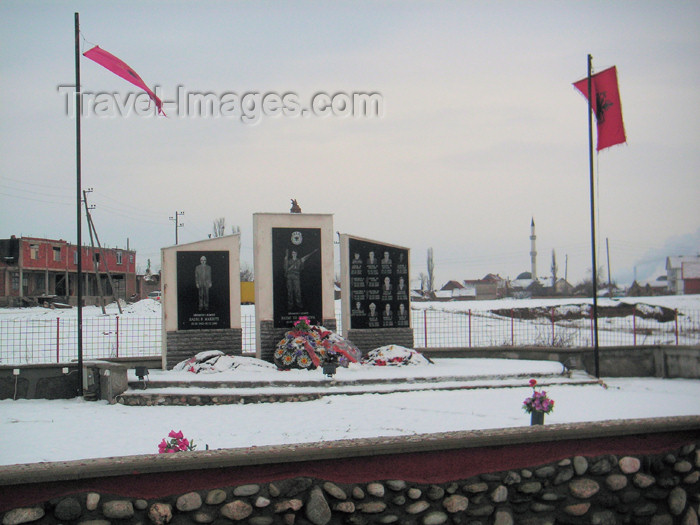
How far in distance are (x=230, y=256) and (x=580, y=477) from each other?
39.8 ft

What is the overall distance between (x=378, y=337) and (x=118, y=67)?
8361 millimetres

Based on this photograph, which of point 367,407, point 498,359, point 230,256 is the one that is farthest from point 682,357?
point 230,256

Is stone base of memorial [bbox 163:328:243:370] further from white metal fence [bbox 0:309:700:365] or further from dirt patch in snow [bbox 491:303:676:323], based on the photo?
dirt patch in snow [bbox 491:303:676:323]

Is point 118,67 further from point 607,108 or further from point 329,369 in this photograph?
point 607,108

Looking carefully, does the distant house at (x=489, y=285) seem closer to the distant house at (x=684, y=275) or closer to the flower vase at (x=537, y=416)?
the distant house at (x=684, y=275)

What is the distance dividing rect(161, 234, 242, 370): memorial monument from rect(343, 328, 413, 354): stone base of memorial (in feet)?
9.23

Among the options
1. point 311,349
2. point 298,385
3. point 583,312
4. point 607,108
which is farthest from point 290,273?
point 583,312

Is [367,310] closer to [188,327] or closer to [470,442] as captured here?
[188,327]

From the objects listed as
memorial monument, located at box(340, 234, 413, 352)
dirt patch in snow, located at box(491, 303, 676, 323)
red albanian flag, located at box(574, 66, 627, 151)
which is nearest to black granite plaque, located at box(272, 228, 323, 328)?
memorial monument, located at box(340, 234, 413, 352)

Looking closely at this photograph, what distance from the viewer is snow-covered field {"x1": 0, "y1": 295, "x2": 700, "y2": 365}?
20.4 meters

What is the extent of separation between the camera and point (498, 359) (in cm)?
1755

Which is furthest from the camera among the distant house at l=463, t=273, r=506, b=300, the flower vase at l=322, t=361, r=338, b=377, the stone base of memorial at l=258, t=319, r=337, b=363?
the distant house at l=463, t=273, r=506, b=300

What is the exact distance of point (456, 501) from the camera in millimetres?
4395

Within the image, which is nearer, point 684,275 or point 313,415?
point 313,415
